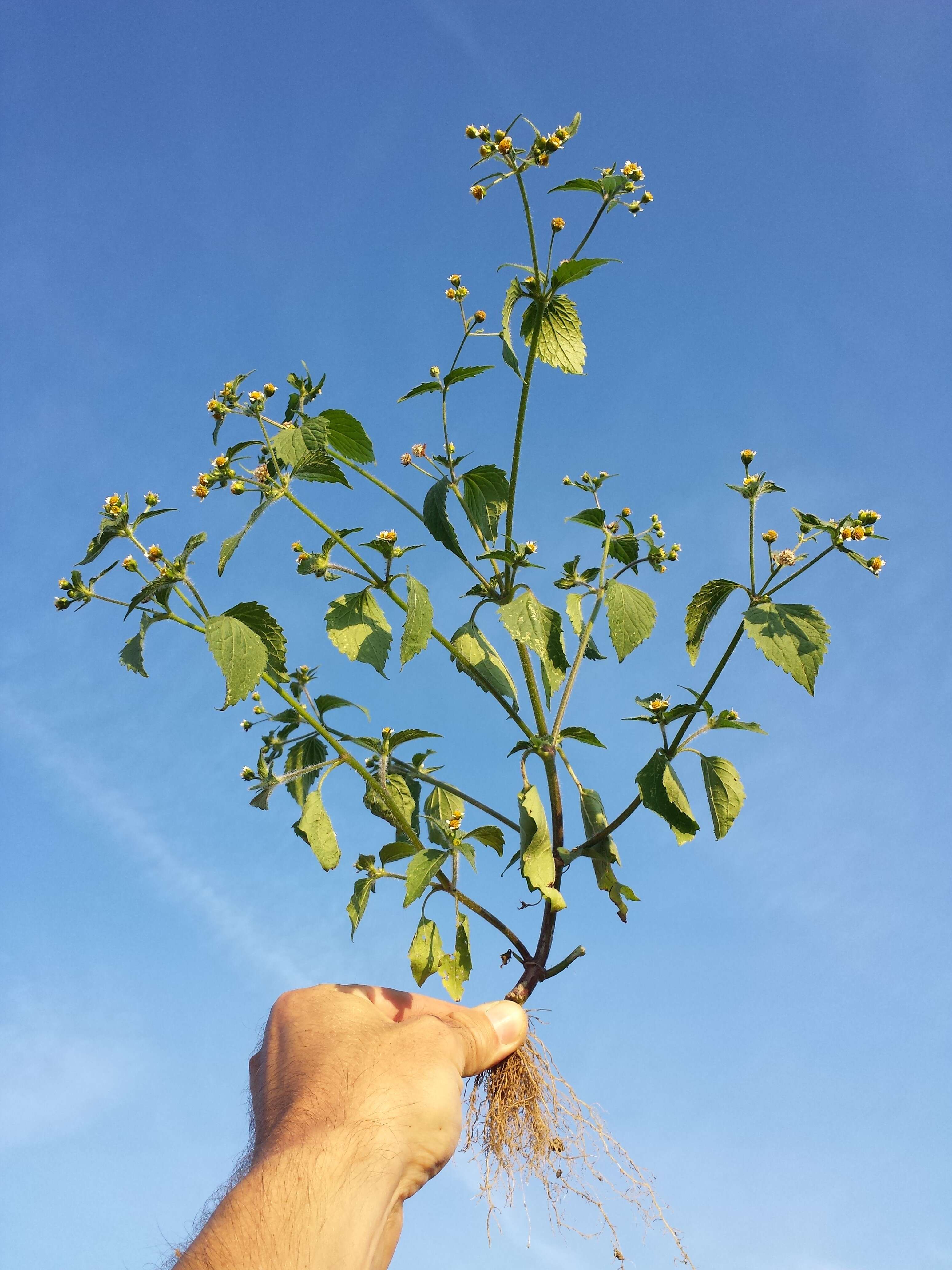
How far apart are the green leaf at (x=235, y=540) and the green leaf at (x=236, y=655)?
0.13m

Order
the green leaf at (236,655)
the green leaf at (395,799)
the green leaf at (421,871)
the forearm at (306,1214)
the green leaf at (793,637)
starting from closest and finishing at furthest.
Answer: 1. the forearm at (306,1214)
2. the green leaf at (236,655)
3. the green leaf at (793,637)
4. the green leaf at (421,871)
5. the green leaf at (395,799)

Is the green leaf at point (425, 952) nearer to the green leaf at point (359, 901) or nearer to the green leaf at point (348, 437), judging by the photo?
the green leaf at point (359, 901)

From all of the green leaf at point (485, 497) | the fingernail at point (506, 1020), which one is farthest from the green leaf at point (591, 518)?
the fingernail at point (506, 1020)

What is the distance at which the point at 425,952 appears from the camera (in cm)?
222

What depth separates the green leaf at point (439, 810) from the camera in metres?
2.29

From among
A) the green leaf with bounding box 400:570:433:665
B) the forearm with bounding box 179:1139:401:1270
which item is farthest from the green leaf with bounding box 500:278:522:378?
the forearm with bounding box 179:1139:401:1270

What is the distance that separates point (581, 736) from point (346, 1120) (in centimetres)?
103

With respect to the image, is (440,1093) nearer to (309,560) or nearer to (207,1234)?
(207,1234)

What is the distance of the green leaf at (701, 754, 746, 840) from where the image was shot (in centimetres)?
216

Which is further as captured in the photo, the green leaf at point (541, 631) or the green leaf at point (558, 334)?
the green leaf at point (558, 334)

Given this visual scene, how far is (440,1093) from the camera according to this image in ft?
6.27

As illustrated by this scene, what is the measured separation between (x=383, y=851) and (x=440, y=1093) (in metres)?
0.60

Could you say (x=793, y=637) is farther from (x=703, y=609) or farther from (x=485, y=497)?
(x=485, y=497)

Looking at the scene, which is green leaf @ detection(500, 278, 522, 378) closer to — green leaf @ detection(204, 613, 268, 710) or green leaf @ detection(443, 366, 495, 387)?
green leaf @ detection(443, 366, 495, 387)
